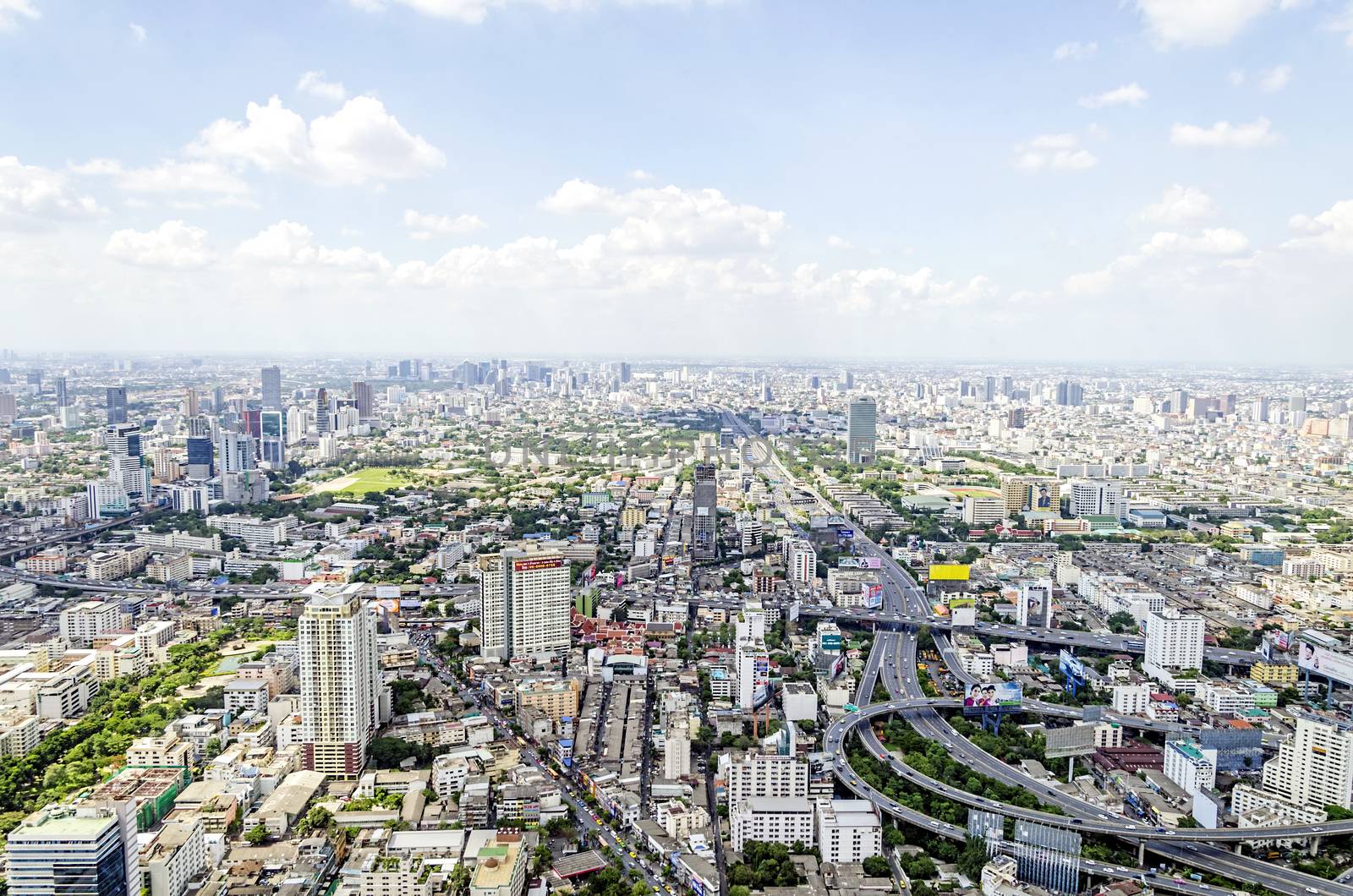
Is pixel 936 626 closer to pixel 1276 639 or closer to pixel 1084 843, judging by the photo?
pixel 1276 639

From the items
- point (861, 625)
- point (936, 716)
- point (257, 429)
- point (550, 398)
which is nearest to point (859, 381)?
point (550, 398)

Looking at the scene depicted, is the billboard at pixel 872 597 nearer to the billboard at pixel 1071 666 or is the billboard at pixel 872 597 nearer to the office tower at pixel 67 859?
the billboard at pixel 1071 666

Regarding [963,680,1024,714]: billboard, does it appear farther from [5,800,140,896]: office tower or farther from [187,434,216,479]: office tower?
[187,434,216,479]: office tower

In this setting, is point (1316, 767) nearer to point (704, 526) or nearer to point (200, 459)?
point (704, 526)

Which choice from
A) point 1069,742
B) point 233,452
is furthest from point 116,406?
point 1069,742

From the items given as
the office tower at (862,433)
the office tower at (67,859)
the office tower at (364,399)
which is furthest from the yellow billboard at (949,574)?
the office tower at (364,399)

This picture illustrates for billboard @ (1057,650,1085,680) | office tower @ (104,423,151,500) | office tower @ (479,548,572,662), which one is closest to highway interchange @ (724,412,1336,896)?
billboard @ (1057,650,1085,680)
